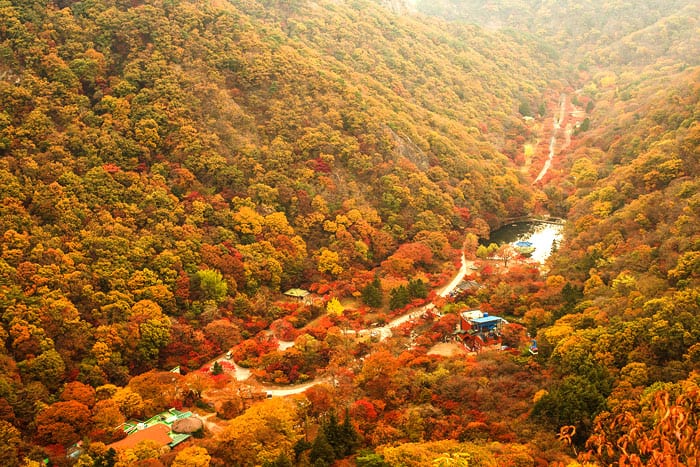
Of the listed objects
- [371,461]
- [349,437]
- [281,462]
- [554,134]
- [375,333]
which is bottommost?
[281,462]

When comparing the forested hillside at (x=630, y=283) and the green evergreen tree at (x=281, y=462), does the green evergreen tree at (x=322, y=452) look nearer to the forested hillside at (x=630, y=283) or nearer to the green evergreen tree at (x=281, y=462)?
the green evergreen tree at (x=281, y=462)

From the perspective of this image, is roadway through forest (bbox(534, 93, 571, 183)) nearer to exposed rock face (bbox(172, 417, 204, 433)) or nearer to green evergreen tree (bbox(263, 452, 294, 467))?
exposed rock face (bbox(172, 417, 204, 433))

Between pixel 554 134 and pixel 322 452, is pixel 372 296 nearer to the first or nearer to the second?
pixel 322 452

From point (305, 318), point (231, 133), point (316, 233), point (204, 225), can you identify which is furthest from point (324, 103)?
point (305, 318)

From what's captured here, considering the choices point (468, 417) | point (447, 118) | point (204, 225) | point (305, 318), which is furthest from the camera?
point (447, 118)

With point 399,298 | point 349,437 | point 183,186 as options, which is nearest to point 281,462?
point 349,437

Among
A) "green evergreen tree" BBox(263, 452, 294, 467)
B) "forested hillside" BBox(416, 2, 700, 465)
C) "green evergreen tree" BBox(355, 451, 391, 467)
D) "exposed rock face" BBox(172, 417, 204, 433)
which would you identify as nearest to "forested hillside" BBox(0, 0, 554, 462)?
"exposed rock face" BBox(172, 417, 204, 433)

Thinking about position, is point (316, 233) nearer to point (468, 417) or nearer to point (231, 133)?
point (231, 133)
